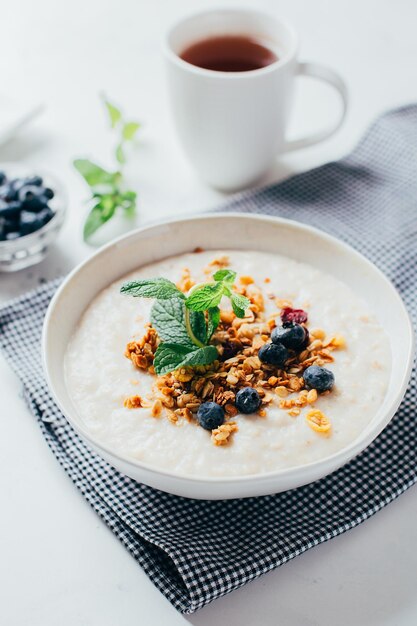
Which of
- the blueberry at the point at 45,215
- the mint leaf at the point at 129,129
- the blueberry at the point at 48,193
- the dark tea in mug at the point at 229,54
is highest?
the dark tea in mug at the point at 229,54

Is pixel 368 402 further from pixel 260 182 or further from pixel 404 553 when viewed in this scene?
pixel 260 182

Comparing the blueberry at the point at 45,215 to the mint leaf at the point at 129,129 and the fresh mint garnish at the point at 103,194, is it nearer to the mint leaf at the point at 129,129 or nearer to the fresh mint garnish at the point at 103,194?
the fresh mint garnish at the point at 103,194

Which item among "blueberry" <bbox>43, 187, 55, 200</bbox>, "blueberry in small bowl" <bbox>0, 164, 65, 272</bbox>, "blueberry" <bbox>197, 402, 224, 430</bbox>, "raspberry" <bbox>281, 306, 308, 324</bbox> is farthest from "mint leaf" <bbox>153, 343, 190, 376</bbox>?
"blueberry" <bbox>43, 187, 55, 200</bbox>

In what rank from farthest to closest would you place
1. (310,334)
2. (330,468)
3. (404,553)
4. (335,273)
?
(335,273), (310,334), (404,553), (330,468)

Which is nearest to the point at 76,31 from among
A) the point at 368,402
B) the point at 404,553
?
the point at 368,402

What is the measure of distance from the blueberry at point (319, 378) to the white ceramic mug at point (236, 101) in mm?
913

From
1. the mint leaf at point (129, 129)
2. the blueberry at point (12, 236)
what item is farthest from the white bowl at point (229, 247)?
the mint leaf at point (129, 129)

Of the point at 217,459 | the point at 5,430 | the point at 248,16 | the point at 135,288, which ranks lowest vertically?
the point at 5,430

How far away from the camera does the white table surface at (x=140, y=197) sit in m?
1.37

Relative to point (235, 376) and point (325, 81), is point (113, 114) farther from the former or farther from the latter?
point (235, 376)

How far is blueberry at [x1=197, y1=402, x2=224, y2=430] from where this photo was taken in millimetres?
1410

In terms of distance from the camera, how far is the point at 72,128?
8.27 ft

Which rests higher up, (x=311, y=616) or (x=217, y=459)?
(x=217, y=459)

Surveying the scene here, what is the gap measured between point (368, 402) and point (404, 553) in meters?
0.30
